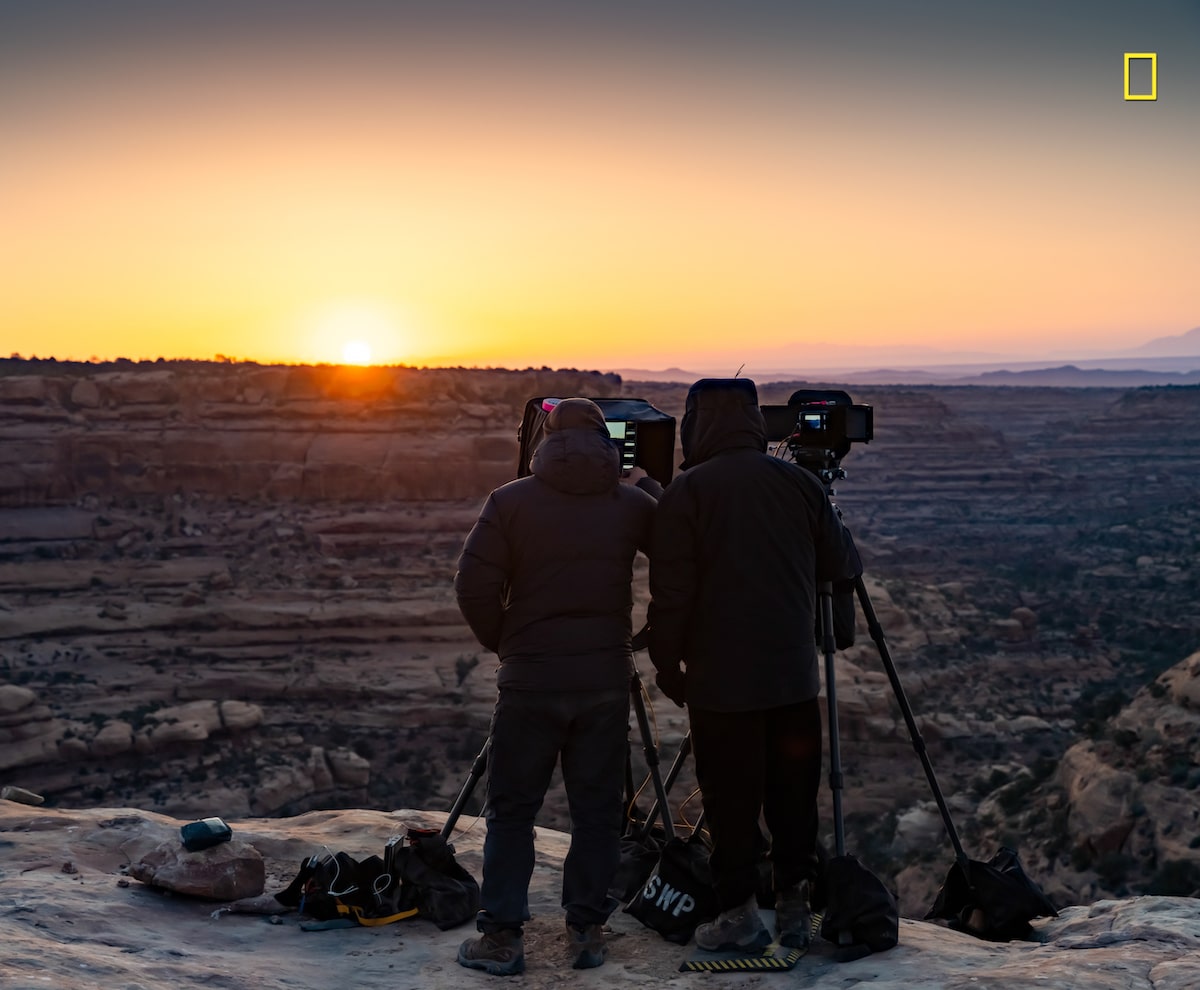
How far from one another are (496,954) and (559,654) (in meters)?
1.12

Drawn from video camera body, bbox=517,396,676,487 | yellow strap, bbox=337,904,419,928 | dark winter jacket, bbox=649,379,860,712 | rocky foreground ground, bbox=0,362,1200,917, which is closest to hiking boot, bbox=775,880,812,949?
dark winter jacket, bbox=649,379,860,712

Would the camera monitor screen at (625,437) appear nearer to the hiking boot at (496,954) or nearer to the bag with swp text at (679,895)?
the bag with swp text at (679,895)

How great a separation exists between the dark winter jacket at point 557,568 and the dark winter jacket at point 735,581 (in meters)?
0.18

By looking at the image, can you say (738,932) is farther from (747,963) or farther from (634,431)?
(634,431)

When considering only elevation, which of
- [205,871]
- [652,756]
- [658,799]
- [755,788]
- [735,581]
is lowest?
[205,871]

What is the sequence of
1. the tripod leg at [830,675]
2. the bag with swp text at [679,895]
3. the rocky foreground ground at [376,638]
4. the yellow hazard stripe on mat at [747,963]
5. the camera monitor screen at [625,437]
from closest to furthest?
the yellow hazard stripe on mat at [747,963]
the bag with swp text at [679,895]
the tripod leg at [830,675]
the camera monitor screen at [625,437]
the rocky foreground ground at [376,638]

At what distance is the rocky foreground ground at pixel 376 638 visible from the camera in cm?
1070

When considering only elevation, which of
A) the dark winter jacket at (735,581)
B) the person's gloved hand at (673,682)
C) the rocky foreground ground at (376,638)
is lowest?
the rocky foreground ground at (376,638)

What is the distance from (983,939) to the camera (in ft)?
13.7

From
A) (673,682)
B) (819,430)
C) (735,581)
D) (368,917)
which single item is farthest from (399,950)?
(819,430)

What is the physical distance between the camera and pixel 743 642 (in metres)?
3.65

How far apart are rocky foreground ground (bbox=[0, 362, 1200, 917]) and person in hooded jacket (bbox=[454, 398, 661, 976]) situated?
5.94 m

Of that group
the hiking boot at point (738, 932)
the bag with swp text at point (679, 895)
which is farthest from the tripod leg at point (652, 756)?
the hiking boot at point (738, 932)

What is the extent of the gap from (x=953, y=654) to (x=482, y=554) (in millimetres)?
21662
